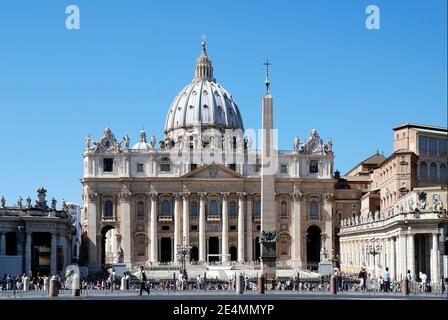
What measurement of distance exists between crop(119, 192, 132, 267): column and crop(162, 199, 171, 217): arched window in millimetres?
3985

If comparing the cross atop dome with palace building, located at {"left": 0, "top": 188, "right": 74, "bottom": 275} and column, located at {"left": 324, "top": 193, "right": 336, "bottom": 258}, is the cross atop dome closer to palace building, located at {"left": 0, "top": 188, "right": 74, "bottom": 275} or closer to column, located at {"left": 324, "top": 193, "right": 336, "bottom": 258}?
column, located at {"left": 324, "top": 193, "right": 336, "bottom": 258}

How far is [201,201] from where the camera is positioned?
345ft

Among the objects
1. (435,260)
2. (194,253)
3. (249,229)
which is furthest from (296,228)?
(435,260)

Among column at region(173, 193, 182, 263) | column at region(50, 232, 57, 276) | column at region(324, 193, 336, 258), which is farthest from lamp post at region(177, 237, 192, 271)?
column at region(324, 193, 336, 258)

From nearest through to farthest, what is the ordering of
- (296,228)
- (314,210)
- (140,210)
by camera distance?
1. (140,210)
2. (296,228)
3. (314,210)

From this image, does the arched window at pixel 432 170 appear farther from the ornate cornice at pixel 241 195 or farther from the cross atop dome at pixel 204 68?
the cross atop dome at pixel 204 68

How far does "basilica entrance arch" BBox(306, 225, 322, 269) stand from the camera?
357ft

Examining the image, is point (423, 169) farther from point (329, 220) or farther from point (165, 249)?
point (165, 249)

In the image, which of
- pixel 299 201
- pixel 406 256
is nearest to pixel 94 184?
pixel 299 201

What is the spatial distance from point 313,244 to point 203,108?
32.3m

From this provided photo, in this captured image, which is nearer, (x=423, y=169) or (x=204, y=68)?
(x=423, y=169)
